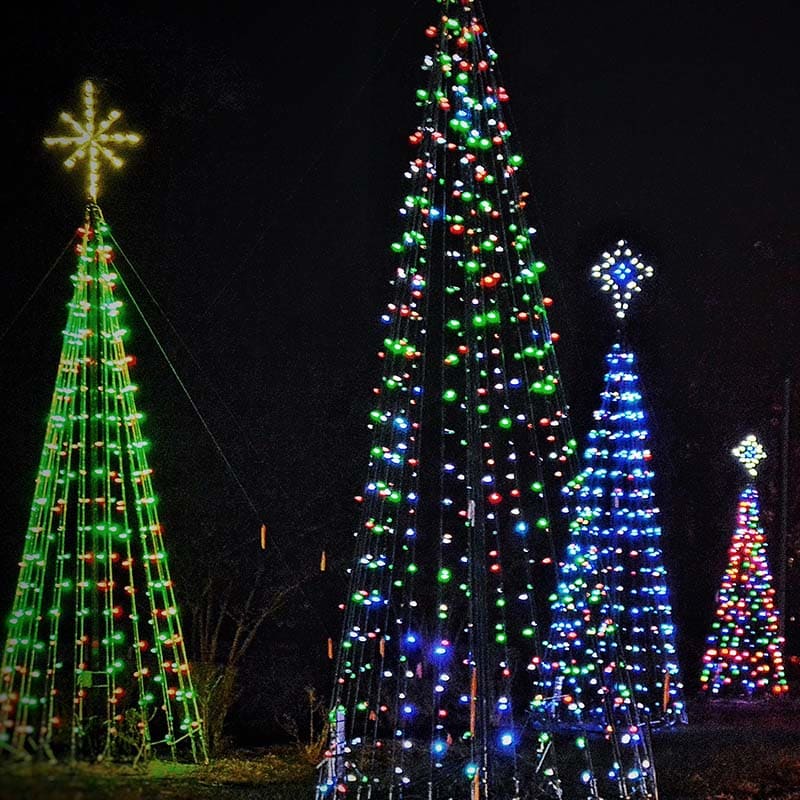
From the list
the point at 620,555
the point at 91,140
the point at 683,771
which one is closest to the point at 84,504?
the point at 91,140

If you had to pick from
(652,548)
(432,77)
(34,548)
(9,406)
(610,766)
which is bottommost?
(610,766)

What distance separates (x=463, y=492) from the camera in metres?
18.1

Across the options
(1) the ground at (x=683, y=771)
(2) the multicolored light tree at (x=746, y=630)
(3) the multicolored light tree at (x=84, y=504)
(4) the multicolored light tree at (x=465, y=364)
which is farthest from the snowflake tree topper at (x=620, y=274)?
(3) the multicolored light tree at (x=84, y=504)

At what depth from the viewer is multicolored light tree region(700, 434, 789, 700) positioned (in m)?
19.9

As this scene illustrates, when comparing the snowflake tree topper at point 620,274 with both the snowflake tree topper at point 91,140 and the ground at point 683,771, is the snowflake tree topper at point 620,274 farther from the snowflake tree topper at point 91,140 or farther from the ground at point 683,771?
the snowflake tree topper at point 91,140

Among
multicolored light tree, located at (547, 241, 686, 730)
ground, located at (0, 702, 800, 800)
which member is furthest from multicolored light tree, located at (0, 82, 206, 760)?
multicolored light tree, located at (547, 241, 686, 730)

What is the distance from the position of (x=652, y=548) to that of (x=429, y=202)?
9.76 m

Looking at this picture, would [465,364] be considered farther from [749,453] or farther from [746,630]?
[746,630]

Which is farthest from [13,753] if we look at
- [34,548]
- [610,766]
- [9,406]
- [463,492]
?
[463,492]

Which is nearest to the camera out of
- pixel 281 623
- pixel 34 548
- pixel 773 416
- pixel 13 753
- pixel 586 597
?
pixel 13 753

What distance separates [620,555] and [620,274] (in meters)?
4.79

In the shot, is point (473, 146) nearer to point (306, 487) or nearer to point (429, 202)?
point (429, 202)

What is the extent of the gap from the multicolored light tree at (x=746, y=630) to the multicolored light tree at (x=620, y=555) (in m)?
1.92

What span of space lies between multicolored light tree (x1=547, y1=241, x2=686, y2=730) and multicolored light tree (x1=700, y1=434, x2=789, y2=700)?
192 cm
